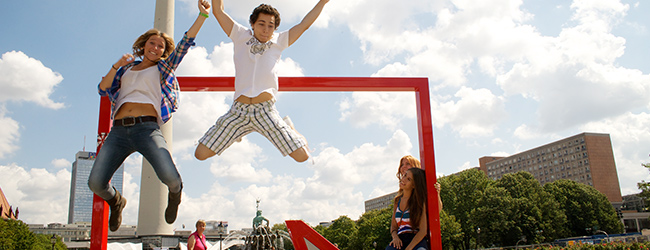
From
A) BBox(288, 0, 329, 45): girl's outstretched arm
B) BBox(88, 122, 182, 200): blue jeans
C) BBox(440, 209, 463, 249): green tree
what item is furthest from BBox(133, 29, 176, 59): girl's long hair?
BBox(440, 209, 463, 249): green tree

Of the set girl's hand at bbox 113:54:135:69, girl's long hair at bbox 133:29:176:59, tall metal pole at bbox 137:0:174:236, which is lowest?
girl's hand at bbox 113:54:135:69

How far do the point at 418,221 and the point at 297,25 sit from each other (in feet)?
8.74

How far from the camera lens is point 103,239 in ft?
15.6

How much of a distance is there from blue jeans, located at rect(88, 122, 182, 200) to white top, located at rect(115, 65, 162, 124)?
0.85ft

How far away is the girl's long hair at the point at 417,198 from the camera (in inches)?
197

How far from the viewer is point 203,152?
16.1ft

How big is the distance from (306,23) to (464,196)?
45.0 metres

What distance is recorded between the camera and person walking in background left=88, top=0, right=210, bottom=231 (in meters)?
4.27

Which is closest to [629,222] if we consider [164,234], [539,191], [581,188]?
[581,188]

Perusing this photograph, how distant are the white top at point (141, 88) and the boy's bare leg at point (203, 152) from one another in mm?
514

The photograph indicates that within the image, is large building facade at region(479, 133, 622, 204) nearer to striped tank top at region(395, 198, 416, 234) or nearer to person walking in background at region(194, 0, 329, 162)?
striped tank top at region(395, 198, 416, 234)

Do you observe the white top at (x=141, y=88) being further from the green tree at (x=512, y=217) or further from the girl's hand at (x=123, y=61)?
the green tree at (x=512, y=217)

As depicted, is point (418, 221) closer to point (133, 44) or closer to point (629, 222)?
point (133, 44)

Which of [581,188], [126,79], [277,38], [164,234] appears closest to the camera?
[126,79]
